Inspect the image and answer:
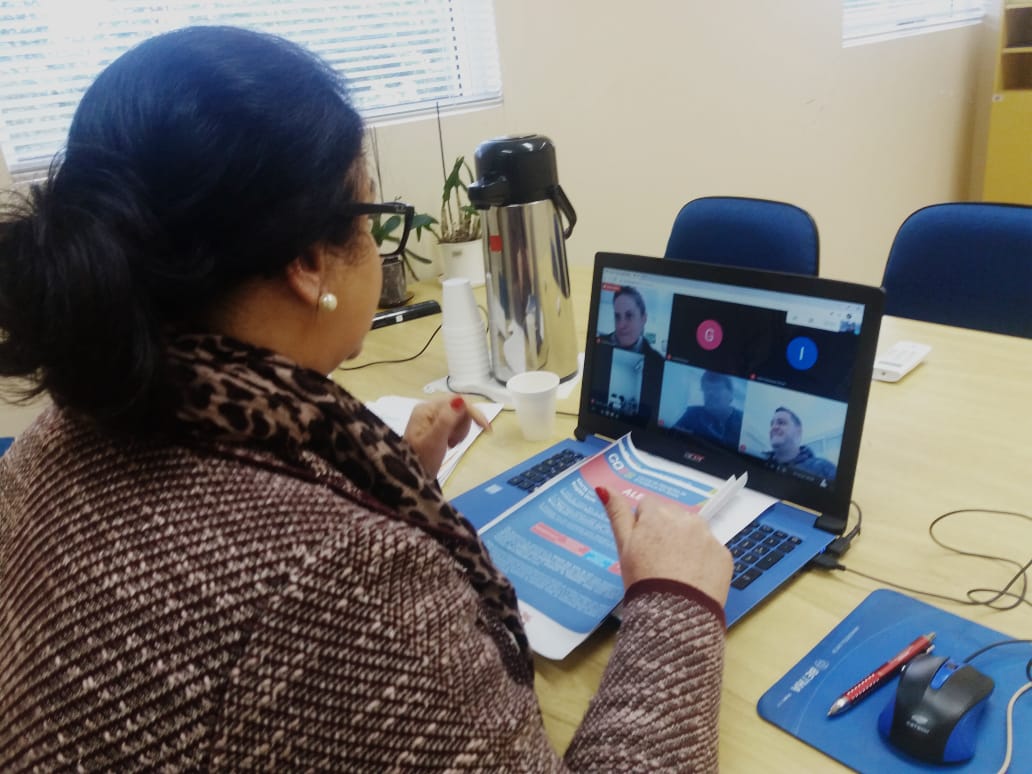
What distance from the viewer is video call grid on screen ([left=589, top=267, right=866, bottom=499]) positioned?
0.91 metres

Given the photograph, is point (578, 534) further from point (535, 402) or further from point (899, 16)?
point (899, 16)

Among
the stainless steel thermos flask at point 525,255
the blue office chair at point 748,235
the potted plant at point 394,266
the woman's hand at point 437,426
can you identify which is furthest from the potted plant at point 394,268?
the woman's hand at point 437,426

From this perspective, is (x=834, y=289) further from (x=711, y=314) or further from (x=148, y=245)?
(x=148, y=245)

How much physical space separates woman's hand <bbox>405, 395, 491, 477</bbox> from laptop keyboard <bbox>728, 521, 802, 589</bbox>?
0.38 m

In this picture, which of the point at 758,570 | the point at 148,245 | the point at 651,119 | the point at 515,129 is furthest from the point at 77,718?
the point at 651,119

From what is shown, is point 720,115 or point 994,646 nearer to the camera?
point 994,646

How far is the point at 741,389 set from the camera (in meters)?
0.99

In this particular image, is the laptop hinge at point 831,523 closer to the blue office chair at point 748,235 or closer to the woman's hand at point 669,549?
the woman's hand at point 669,549

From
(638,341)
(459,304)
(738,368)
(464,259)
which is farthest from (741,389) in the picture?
(464,259)

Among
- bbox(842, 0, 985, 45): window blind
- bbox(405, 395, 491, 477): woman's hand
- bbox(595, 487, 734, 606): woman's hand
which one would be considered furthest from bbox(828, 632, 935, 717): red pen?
bbox(842, 0, 985, 45): window blind

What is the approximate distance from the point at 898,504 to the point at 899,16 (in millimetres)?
3120

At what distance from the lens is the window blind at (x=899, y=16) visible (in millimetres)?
3150

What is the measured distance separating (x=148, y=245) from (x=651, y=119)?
2382mm

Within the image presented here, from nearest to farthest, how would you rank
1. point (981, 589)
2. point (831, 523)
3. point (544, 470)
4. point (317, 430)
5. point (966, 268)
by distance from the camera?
point (317, 430)
point (981, 589)
point (831, 523)
point (544, 470)
point (966, 268)
